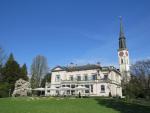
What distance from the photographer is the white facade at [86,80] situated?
201ft

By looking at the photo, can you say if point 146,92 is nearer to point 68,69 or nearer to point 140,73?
point 140,73

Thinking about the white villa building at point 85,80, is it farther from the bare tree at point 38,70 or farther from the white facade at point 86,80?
the bare tree at point 38,70

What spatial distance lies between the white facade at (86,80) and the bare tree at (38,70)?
386 cm

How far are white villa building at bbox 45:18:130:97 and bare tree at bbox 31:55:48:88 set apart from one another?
384 cm

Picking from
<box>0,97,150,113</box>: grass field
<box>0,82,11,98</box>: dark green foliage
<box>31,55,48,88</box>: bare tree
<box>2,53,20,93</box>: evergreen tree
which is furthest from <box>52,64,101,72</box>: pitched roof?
<box>0,97,150,113</box>: grass field

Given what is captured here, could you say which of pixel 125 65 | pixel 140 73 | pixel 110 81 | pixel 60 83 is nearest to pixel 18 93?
pixel 60 83

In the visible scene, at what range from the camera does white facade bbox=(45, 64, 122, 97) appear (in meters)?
61.3

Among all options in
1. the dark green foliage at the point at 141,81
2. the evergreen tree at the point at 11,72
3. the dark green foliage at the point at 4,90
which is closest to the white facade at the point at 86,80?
the dark green foliage at the point at 141,81

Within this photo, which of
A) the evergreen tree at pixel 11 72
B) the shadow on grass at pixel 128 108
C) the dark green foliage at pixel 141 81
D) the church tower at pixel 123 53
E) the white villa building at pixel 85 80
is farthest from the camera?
the church tower at pixel 123 53

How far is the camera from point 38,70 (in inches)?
2825

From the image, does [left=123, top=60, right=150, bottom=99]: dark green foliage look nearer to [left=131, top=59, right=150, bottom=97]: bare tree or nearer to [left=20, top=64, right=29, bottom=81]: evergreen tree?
[left=131, top=59, right=150, bottom=97]: bare tree

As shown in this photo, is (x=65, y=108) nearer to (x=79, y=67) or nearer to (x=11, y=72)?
(x=79, y=67)

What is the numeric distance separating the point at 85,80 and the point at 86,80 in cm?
40

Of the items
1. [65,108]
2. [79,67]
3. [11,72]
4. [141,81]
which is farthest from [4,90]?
[65,108]
